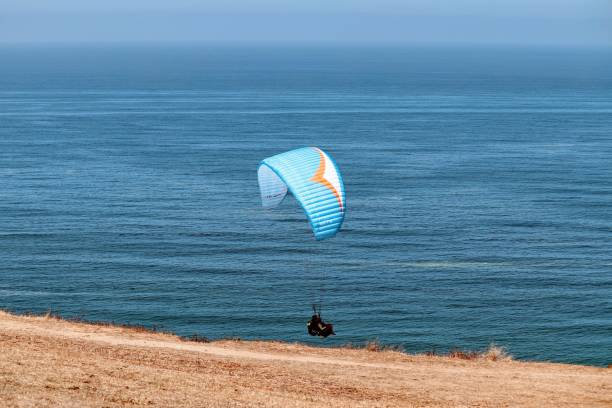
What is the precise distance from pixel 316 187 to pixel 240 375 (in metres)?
7.30

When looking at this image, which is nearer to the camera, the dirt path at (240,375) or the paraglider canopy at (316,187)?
the dirt path at (240,375)

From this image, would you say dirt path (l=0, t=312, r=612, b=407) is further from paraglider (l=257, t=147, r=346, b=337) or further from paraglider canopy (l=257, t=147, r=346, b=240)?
paraglider canopy (l=257, t=147, r=346, b=240)

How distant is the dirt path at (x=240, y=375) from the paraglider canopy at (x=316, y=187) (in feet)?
17.2

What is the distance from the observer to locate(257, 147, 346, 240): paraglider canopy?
34000 millimetres

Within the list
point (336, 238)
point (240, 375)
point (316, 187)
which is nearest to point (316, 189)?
point (316, 187)

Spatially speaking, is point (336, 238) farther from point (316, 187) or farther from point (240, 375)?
point (240, 375)

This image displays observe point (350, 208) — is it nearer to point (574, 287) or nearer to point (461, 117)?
point (574, 287)

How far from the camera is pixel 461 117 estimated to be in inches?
6865

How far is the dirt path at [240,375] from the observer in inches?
1059

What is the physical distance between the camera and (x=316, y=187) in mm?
34594

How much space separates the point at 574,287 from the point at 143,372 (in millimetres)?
43498

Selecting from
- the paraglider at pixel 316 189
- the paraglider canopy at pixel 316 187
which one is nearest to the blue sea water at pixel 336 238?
the paraglider at pixel 316 189

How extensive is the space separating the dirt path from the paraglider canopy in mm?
5240

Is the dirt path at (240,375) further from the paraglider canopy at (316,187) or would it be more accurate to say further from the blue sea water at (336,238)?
the blue sea water at (336,238)
